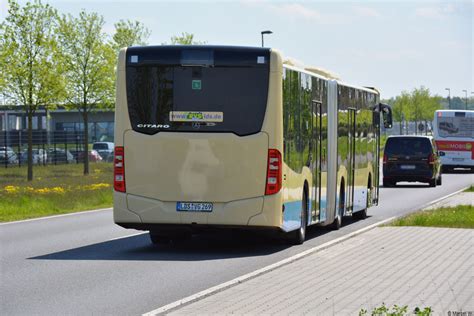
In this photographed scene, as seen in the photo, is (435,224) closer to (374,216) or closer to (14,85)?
(374,216)

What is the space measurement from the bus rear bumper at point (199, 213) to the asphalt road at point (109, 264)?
0.46 metres

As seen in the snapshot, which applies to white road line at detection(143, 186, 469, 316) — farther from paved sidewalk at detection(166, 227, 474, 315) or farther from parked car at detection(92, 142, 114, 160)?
parked car at detection(92, 142, 114, 160)

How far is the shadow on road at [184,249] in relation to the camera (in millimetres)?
16453

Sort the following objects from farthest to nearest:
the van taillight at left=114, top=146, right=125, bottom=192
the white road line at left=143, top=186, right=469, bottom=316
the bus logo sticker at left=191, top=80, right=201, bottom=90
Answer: the van taillight at left=114, top=146, right=125, bottom=192
the bus logo sticker at left=191, top=80, right=201, bottom=90
the white road line at left=143, top=186, right=469, bottom=316

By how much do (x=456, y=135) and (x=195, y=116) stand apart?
45575 mm

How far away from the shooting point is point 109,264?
15.3 m

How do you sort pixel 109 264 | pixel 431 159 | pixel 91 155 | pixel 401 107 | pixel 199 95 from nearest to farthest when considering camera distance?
pixel 109 264 < pixel 199 95 < pixel 431 159 < pixel 91 155 < pixel 401 107

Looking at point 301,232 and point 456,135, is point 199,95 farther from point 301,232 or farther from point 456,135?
point 456,135

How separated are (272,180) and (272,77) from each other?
146 cm

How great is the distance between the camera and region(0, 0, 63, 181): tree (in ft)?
169

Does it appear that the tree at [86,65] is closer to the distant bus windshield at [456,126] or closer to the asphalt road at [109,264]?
the distant bus windshield at [456,126]

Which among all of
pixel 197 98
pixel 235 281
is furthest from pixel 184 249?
pixel 235 281

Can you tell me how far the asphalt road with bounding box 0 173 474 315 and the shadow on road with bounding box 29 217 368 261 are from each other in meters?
0.01

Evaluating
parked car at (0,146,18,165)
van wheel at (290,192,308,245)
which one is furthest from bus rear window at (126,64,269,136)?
parked car at (0,146,18,165)
